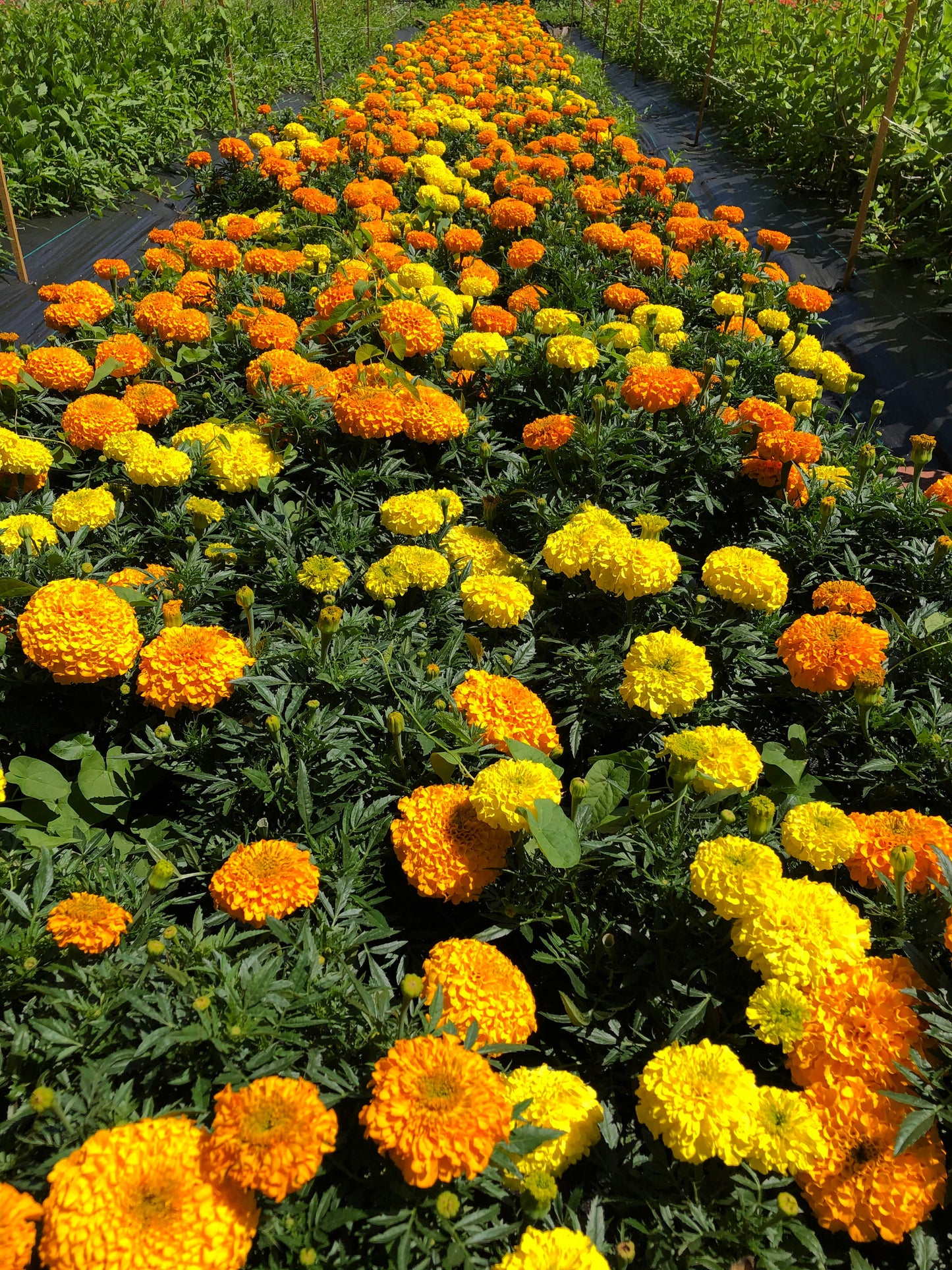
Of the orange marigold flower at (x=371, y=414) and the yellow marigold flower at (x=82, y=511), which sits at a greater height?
the orange marigold flower at (x=371, y=414)

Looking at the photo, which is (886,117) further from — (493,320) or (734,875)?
(734,875)

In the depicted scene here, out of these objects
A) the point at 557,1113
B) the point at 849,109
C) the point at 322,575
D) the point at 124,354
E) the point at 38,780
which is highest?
the point at 849,109

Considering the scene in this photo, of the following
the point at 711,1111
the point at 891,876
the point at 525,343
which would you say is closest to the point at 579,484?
the point at 525,343

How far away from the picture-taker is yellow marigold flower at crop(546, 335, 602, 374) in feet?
8.93

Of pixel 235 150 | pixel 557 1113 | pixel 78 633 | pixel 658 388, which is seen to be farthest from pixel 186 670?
pixel 235 150

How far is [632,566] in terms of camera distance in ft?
6.38

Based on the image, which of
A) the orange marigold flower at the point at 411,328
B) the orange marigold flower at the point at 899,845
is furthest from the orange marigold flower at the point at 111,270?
the orange marigold flower at the point at 899,845

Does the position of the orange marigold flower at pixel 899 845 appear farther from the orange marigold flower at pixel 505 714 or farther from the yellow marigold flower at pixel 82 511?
the yellow marigold flower at pixel 82 511

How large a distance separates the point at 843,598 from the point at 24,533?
77.7 inches

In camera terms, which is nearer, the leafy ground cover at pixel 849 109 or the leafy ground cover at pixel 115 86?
the leafy ground cover at pixel 849 109

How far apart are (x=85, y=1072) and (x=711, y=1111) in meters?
0.86

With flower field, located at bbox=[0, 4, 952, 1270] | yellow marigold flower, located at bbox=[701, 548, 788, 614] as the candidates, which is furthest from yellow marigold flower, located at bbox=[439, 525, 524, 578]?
yellow marigold flower, located at bbox=[701, 548, 788, 614]

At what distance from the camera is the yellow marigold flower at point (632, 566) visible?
194cm

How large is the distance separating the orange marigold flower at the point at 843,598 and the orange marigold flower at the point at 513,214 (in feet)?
8.94
